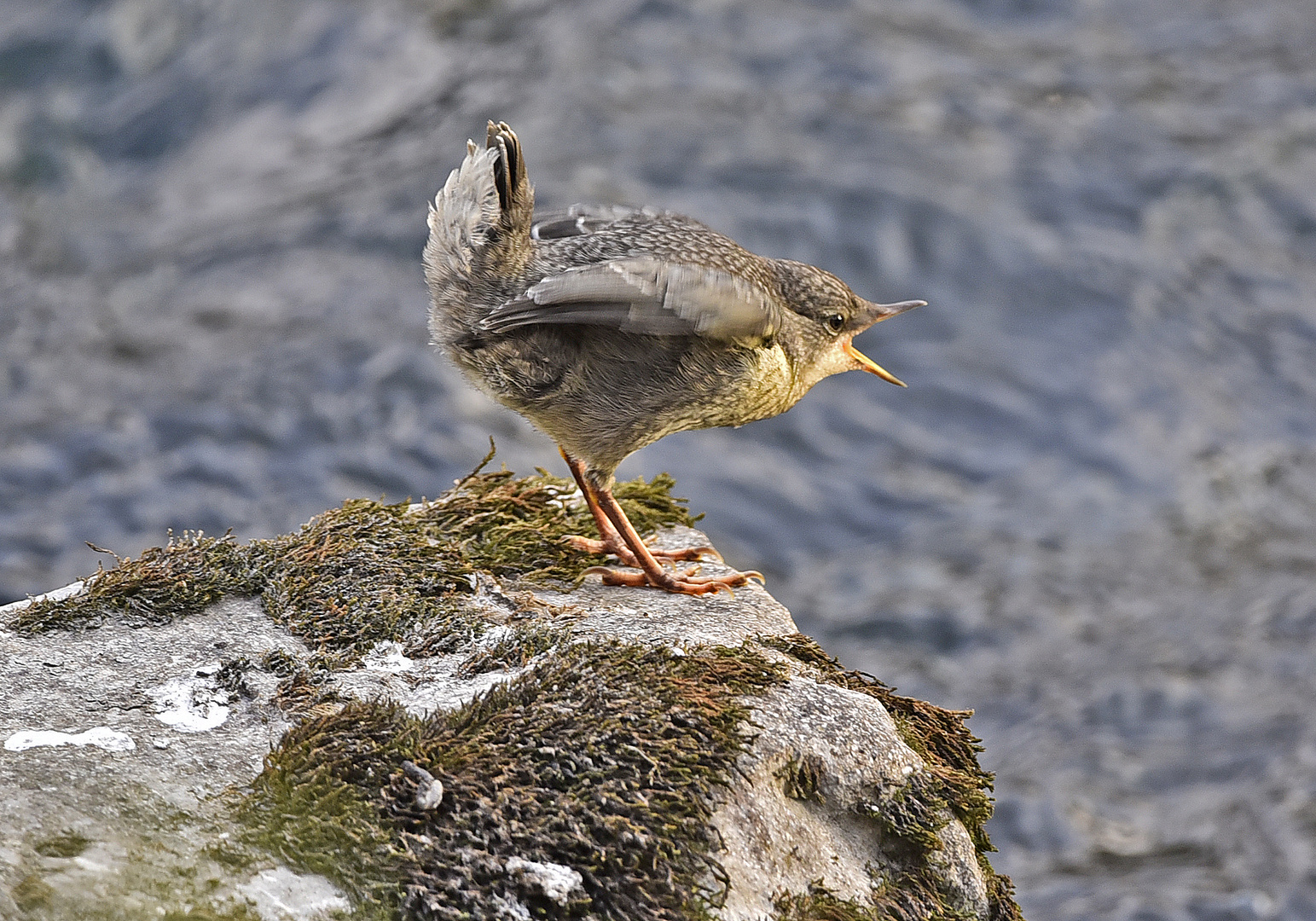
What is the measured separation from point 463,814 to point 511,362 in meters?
1.92

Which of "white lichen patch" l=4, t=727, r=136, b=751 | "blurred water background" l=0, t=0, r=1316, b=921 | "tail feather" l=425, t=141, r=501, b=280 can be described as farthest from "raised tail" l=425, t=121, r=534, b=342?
"blurred water background" l=0, t=0, r=1316, b=921

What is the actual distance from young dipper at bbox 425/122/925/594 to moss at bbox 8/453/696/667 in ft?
1.08

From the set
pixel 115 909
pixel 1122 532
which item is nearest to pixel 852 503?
pixel 1122 532

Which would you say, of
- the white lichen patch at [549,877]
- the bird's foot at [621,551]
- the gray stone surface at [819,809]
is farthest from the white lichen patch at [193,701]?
the bird's foot at [621,551]

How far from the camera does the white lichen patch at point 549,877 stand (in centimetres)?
291

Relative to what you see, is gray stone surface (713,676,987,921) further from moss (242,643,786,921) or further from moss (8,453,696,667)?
moss (8,453,696,667)

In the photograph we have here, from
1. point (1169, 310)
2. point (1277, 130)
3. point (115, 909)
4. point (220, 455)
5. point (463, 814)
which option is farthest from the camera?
point (1277, 130)

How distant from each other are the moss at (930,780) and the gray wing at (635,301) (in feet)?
3.59

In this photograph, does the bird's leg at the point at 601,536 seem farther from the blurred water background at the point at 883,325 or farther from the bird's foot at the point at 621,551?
the blurred water background at the point at 883,325

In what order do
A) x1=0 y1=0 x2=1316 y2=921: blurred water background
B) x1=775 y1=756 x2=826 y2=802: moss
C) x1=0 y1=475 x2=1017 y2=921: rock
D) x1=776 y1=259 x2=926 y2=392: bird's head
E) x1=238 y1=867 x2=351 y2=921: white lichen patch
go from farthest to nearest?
x1=0 y1=0 x2=1316 y2=921: blurred water background
x1=776 y1=259 x2=926 y2=392: bird's head
x1=775 y1=756 x2=826 y2=802: moss
x1=0 y1=475 x2=1017 y2=921: rock
x1=238 y1=867 x2=351 y2=921: white lichen patch

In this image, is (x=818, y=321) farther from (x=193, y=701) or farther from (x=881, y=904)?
(x=193, y=701)

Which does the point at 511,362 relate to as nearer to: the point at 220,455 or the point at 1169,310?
the point at 220,455

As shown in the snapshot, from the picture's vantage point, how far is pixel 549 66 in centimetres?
1142

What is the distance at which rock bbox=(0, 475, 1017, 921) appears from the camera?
9.43 ft
